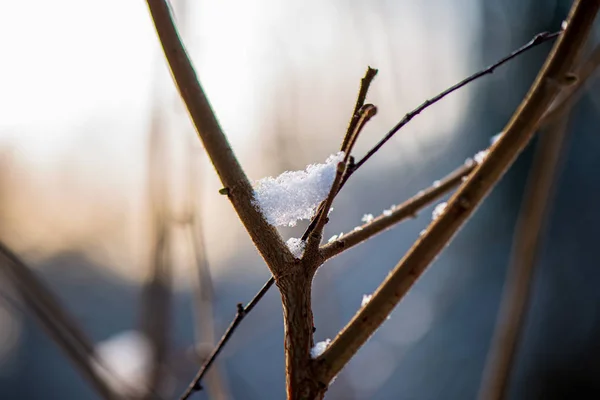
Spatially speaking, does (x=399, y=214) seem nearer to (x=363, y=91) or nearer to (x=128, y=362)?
(x=363, y=91)

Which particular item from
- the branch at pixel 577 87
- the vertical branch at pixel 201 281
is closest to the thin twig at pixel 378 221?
the branch at pixel 577 87

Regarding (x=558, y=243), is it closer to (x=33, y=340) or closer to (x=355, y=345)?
(x=355, y=345)

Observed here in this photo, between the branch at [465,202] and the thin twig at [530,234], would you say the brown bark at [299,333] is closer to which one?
the branch at [465,202]

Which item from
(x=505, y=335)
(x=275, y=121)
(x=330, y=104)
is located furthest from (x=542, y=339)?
(x=505, y=335)

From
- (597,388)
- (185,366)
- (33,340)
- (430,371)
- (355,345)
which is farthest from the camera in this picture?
(33,340)

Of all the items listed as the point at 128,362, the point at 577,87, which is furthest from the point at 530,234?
the point at 128,362
